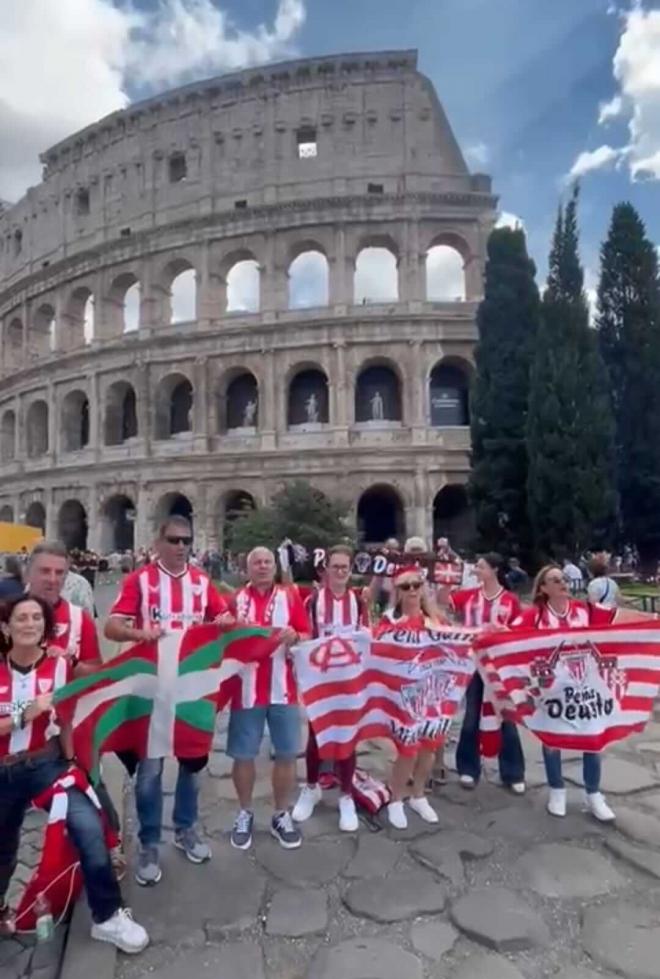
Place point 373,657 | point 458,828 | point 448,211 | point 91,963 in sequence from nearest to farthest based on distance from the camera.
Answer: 1. point 91,963
2. point 458,828
3. point 373,657
4. point 448,211

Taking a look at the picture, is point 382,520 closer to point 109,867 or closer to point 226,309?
point 226,309

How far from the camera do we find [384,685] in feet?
15.5

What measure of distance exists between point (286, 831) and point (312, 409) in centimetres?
2411

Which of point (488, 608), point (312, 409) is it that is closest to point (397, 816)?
point (488, 608)

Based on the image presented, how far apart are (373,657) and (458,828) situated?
1.32m

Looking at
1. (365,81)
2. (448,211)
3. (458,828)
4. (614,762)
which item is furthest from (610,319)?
(458,828)

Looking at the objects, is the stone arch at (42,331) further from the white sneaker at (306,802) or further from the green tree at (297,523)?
the white sneaker at (306,802)

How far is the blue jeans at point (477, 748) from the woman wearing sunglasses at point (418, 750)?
1.58 feet

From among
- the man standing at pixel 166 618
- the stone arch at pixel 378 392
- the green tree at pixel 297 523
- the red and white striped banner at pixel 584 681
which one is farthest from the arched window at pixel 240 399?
the red and white striped banner at pixel 584 681

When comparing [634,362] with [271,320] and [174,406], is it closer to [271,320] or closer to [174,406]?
[271,320]

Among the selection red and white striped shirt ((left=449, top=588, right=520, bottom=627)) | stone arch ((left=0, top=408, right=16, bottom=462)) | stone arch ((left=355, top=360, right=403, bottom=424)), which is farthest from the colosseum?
red and white striped shirt ((left=449, top=588, right=520, bottom=627))

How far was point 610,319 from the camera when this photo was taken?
25141 mm

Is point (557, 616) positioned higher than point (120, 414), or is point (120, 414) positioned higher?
point (120, 414)

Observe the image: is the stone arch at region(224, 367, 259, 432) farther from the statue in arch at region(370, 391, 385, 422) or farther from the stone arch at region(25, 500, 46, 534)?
the stone arch at region(25, 500, 46, 534)
